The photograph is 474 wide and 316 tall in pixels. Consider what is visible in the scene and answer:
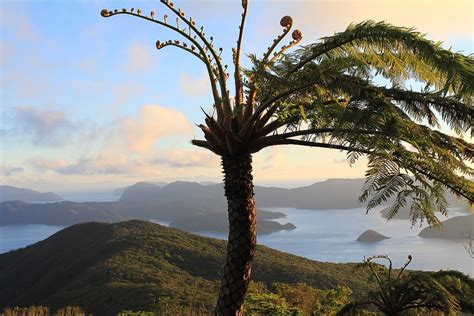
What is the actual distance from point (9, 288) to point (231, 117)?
77.0 metres

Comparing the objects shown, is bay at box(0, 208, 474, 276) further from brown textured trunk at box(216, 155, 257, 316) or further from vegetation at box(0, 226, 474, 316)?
brown textured trunk at box(216, 155, 257, 316)

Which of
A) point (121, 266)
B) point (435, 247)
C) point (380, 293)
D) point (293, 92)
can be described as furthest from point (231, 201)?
point (435, 247)

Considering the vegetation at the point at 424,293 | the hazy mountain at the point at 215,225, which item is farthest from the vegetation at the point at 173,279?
the hazy mountain at the point at 215,225

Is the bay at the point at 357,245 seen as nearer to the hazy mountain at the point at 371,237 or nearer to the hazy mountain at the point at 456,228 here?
the hazy mountain at the point at 371,237

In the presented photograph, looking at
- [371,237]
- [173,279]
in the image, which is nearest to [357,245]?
[371,237]

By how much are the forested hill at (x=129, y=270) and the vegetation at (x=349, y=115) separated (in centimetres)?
1764

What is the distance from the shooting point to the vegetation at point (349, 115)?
5613mm

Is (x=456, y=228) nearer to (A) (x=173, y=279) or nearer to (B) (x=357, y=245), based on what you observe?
(B) (x=357, y=245)

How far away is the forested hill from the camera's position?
1444 inches

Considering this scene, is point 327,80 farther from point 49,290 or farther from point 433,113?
point 49,290

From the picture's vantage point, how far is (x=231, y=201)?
7074 millimetres

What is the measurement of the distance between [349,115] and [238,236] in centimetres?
257

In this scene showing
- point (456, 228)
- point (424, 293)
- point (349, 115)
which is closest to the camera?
point (349, 115)

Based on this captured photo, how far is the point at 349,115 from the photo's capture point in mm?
5633
